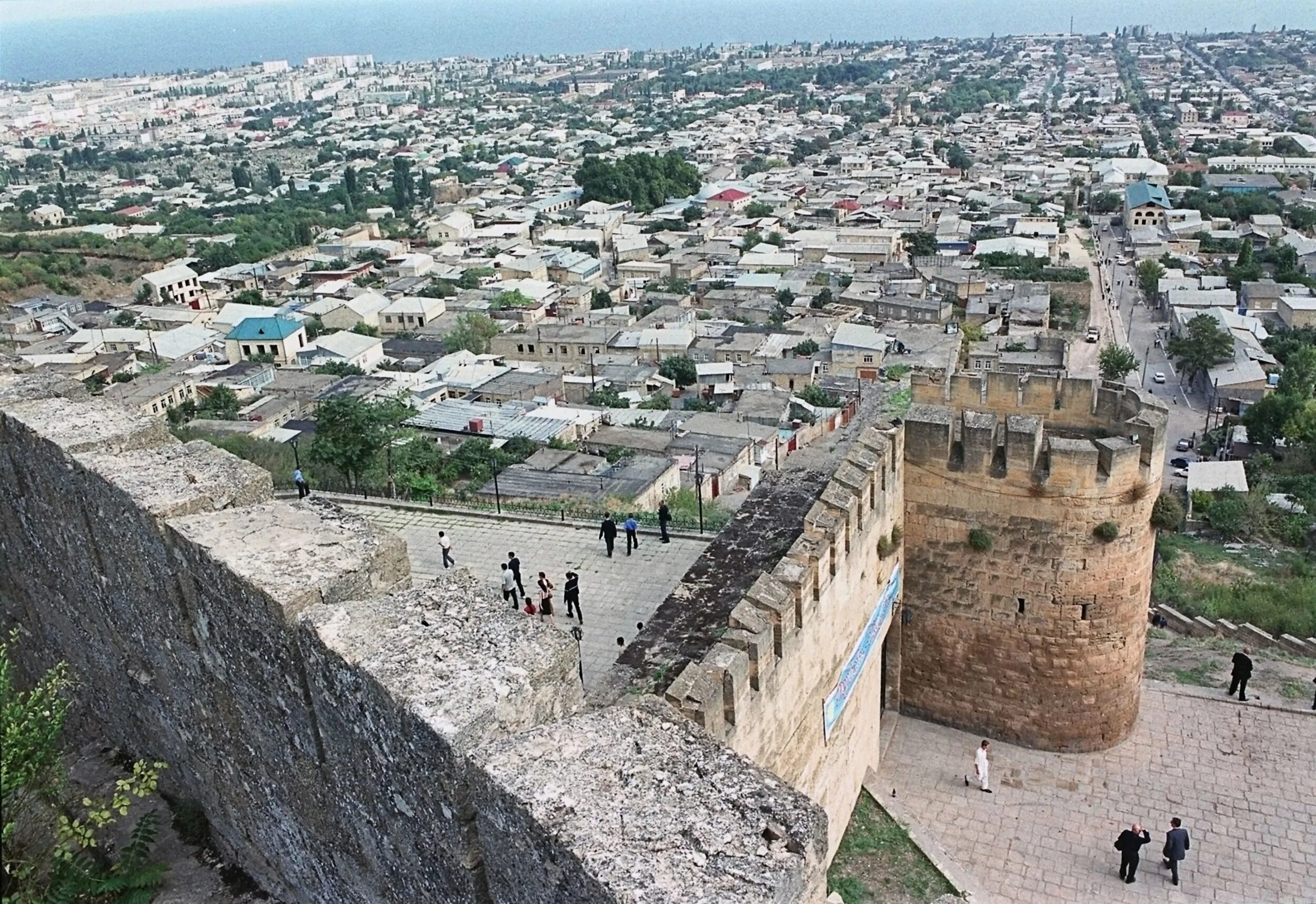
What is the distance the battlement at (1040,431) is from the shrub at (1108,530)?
0.37m

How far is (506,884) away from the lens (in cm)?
376

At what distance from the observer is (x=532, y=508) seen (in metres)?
15.4

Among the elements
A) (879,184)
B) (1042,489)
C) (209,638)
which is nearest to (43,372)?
(209,638)

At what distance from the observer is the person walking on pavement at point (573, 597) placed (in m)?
11.4

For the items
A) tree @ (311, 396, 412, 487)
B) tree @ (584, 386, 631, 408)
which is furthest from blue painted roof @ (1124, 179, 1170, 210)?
tree @ (311, 396, 412, 487)

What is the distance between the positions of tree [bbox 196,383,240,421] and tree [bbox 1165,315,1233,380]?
39125mm

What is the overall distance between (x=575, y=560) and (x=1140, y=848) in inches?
281

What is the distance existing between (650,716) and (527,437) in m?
29.5

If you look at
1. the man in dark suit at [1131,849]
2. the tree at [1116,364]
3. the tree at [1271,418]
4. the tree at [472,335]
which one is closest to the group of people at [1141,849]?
the man in dark suit at [1131,849]

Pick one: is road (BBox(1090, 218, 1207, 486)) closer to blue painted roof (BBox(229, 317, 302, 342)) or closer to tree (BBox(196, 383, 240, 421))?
tree (BBox(196, 383, 240, 421))

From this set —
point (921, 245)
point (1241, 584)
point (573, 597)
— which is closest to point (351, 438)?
point (573, 597)

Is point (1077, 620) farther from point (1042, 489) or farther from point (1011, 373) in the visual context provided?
point (1011, 373)

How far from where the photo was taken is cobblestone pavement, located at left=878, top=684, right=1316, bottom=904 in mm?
9602

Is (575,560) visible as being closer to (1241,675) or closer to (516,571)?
(516,571)
